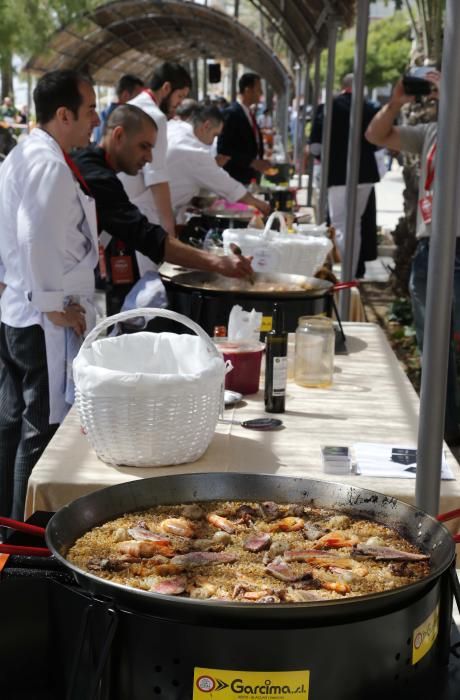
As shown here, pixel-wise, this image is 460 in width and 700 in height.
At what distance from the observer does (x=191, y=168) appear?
23.5ft

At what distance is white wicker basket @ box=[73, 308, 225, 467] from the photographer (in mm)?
2582

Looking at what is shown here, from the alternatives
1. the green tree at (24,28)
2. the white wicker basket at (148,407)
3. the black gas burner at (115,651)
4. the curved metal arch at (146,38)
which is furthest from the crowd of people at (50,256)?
the green tree at (24,28)

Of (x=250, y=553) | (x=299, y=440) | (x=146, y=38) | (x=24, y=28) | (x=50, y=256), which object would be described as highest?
(x=24, y=28)

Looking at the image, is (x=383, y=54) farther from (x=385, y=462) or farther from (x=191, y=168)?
(x=385, y=462)

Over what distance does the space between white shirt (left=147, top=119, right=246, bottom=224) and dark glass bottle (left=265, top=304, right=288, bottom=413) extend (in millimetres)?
4031

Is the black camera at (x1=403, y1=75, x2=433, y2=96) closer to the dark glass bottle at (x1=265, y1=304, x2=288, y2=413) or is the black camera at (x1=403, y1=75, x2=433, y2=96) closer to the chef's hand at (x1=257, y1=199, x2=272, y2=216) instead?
the chef's hand at (x1=257, y1=199, x2=272, y2=216)

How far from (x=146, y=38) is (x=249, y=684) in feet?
110

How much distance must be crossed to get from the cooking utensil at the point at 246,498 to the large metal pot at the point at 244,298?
77.3 inches

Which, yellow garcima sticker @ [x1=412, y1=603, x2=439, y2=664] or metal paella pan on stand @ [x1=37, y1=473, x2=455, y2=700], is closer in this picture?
metal paella pan on stand @ [x1=37, y1=473, x2=455, y2=700]

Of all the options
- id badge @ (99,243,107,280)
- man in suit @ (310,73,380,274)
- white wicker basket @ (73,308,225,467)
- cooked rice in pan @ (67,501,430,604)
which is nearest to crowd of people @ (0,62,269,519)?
id badge @ (99,243,107,280)

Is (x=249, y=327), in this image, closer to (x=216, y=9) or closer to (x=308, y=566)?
(x=308, y=566)

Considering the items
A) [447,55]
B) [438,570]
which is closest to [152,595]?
[438,570]

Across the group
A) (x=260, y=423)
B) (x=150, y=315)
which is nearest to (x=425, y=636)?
(x=150, y=315)

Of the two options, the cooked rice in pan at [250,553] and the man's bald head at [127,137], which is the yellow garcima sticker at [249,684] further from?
the man's bald head at [127,137]
